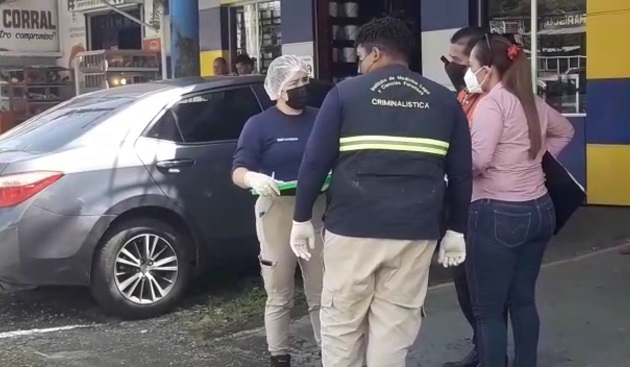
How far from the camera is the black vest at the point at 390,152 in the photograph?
3.92 meters

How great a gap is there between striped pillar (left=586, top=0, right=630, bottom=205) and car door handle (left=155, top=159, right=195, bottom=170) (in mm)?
4938

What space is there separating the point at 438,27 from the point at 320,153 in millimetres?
7594

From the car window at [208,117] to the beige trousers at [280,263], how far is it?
204cm

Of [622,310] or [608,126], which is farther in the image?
[608,126]

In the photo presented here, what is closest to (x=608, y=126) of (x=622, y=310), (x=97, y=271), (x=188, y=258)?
(x=622, y=310)

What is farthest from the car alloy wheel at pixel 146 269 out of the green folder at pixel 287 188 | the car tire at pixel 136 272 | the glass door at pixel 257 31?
the glass door at pixel 257 31

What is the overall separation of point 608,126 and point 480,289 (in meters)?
5.89

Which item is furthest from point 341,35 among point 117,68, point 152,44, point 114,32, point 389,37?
point 389,37

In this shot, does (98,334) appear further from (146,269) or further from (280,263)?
(280,263)

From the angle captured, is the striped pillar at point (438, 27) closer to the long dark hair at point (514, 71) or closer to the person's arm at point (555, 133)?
the person's arm at point (555, 133)

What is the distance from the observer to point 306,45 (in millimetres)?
13109

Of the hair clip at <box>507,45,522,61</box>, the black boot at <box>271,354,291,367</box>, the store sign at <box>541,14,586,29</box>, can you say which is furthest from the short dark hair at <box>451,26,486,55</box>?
the store sign at <box>541,14,586,29</box>

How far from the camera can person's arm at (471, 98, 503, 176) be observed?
442 centimetres

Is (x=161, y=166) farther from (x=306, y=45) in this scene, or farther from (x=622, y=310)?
(x=306, y=45)
